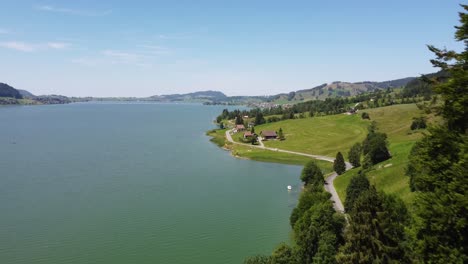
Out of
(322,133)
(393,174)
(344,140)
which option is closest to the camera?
(393,174)

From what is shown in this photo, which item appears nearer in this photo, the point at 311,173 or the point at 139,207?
the point at 139,207

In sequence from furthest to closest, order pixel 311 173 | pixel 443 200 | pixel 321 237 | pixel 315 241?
pixel 311 173 < pixel 315 241 < pixel 321 237 < pixel 443 200

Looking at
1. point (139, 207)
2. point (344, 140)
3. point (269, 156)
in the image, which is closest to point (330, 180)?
point (139, 207)

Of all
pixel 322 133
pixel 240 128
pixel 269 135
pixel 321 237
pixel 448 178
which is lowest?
pixel 269 135

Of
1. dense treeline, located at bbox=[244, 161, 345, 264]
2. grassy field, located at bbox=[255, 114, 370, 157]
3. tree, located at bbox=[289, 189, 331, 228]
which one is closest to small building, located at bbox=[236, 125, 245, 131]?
grassy field, located at bbox=[255, 114, 370, 157]

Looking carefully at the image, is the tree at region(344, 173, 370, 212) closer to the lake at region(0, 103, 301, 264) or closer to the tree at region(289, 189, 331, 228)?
the tree at region(289, 189, 331, 228)

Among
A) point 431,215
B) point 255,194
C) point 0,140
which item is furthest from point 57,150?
point 431,215

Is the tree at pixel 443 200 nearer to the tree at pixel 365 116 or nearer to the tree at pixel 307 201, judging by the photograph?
the tree at pixel 307 201

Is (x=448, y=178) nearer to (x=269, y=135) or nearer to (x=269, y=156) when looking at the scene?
(x=269, y=156)
